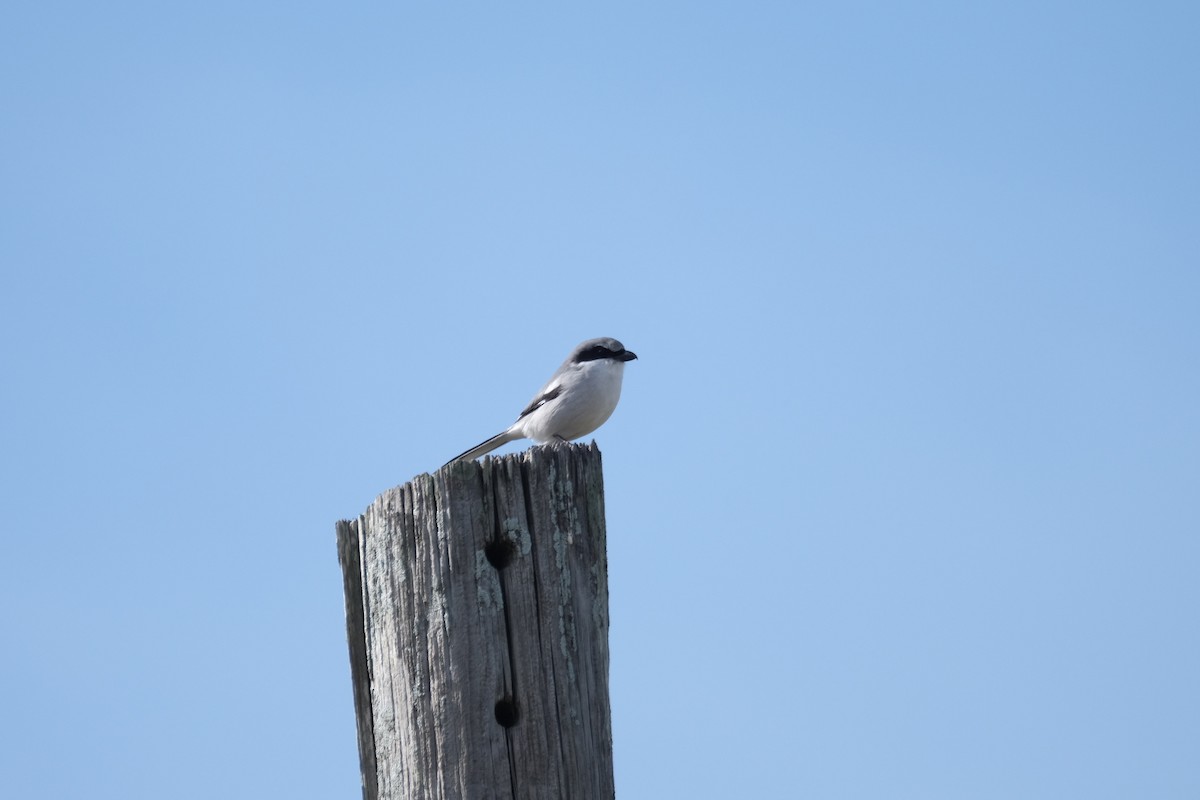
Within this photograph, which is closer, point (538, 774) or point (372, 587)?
point (538, 774)

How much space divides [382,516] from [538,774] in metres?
0.96

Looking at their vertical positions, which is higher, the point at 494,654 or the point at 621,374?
the point at 621,374

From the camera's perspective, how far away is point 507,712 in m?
A: 3.64

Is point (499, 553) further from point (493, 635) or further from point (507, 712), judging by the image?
point (507, 712)

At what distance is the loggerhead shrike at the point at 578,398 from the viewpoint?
827 centimetres

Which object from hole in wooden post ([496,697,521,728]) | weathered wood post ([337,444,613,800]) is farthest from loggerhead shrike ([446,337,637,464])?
hole in wooden post ([496,697,521,728])

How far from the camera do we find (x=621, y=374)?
8883mm

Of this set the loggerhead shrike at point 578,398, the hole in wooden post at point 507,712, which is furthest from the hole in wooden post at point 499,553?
the loggerhead shrike at point 578,398

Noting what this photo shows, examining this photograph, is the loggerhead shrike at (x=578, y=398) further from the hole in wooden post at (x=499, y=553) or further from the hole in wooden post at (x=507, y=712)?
the hole in wooden post at (x=507, y=712)

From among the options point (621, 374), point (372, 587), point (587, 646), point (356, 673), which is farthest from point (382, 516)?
point (621, 374)

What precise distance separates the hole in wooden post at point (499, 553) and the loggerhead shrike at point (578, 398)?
4.49m

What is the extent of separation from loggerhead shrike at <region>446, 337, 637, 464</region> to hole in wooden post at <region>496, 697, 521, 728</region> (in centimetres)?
461

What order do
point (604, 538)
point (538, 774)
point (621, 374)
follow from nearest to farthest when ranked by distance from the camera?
point (538, 774)
point (604, 538)
point (621, 374)

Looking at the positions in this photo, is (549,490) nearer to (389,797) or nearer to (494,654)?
(494,654)
